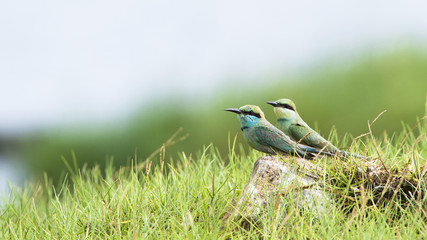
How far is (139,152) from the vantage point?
1395 cm

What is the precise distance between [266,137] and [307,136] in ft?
1.23

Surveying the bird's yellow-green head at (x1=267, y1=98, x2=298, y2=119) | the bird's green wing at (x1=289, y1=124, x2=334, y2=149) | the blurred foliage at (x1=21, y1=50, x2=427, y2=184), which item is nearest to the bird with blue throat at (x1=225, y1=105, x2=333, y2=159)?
the bird's green wing at (x1=289, y1=124, x2=334, y2=149)

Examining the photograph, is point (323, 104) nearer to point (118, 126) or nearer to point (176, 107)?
point (176, 107)

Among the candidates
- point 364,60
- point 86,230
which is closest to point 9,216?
point 86,230

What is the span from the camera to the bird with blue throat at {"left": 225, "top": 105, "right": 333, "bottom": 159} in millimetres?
5344

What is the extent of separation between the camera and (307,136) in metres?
5.47

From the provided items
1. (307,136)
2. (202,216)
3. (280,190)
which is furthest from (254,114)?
(202,216)

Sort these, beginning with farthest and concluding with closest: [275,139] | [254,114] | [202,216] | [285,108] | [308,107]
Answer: [308,107]
[285,108]
[254,114]
[275,139]
[202,216]

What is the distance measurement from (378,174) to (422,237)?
73cm

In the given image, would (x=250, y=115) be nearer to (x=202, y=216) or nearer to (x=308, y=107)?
(x=202, y=216)

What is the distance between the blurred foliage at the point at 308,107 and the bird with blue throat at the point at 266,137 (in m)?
5.57

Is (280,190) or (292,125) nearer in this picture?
(280,190)

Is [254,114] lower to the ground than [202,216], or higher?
higher

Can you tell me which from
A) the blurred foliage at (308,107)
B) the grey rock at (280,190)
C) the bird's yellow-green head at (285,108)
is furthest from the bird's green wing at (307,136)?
the blurred foliage at (308,107)
